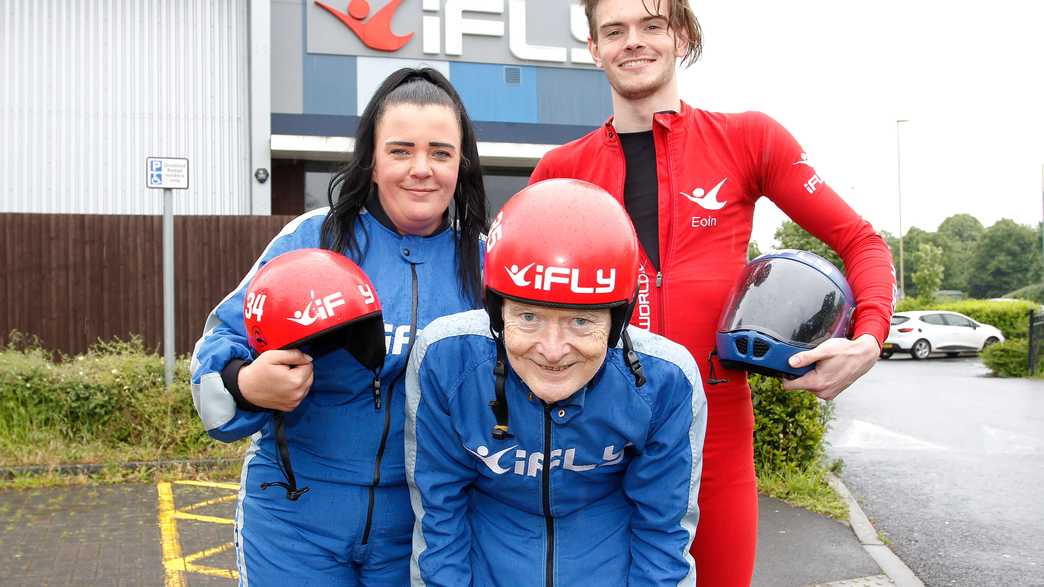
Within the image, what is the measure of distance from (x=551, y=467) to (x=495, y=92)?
1593 centimetres

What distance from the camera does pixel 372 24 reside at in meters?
16.8

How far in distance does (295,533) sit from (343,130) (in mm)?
15029

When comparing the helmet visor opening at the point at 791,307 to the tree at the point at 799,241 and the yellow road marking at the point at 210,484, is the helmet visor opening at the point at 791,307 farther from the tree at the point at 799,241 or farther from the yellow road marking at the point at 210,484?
the tree at the point at 799,241

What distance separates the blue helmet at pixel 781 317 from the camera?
2.66 m

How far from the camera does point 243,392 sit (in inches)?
95.4

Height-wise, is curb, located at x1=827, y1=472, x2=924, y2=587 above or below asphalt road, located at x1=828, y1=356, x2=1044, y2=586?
above

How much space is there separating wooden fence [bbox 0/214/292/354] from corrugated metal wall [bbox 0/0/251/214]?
101 inches

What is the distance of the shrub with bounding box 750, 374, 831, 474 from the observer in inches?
287

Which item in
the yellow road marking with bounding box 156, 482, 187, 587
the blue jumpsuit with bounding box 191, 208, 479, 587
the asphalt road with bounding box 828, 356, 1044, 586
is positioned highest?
the blue jumpsuit with bounding box 191, 208, 479, 587

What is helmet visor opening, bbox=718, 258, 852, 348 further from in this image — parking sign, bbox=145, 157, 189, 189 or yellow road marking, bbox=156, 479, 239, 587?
parking sign, bbox=145, 157, 189, 189

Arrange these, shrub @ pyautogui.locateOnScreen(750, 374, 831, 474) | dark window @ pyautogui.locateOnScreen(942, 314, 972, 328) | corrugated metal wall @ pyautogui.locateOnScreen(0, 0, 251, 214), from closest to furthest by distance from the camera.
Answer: shrub @ pyautogui.locateOnScreen(750, 374, 831, 474) → corrugated metal wall @ pyautogui.locateOnScreen(0, 0, 251, 214) → dark window @ pyautogui.locateOnScreen(942, 314, 972, 328)

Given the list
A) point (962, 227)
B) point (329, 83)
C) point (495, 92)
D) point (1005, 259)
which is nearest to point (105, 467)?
point (329, 83)

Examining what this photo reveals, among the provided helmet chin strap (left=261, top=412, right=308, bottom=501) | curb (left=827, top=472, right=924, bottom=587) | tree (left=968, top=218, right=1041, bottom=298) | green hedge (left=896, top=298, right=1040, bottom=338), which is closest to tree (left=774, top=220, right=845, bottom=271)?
green hedge (left=896, top=298, right=1040, bottom=338)

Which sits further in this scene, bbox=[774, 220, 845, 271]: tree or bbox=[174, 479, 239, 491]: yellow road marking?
bbox=[774, 220, 845, 271]: tree
